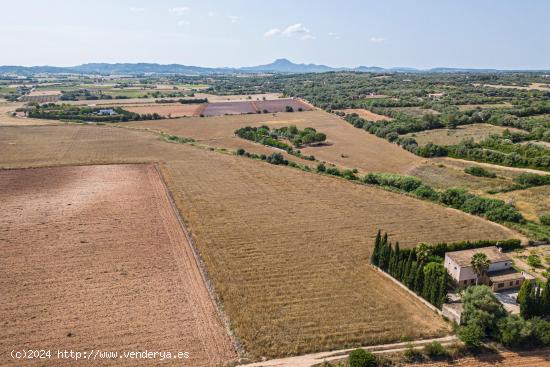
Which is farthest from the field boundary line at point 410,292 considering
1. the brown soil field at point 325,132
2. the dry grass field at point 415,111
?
the dry grass field at point 415,111

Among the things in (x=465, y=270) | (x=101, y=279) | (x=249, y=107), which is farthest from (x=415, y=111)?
(x=101, y=279)

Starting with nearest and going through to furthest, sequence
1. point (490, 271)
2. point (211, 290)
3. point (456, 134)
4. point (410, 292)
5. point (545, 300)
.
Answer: point (545, 300), point (410, 292), point (211, 290), point (490, 271), point (456, 134)

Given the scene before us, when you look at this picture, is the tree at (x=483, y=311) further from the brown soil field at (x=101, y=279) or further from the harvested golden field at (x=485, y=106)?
the harvested golden field at (x=485, y=106)

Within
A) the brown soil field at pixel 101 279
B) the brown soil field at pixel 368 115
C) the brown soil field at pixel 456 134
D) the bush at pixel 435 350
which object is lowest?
the bush at pixel 435 350

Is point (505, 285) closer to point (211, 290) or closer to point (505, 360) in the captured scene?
point (505, 360)

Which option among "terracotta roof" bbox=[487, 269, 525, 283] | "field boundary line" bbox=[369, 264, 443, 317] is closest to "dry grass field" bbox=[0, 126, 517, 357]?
"field boundary line" bbox=[369, 264, 443, 317]
